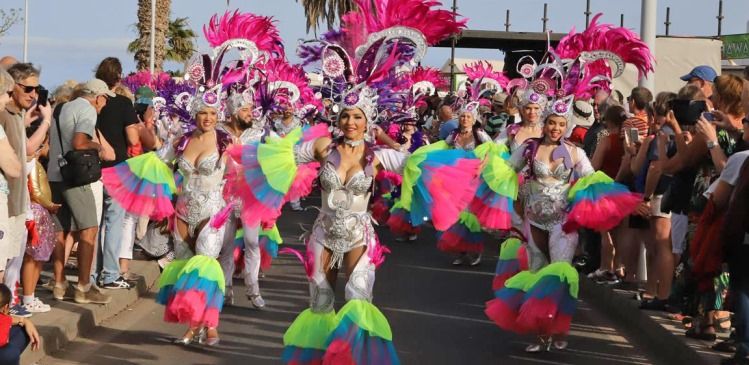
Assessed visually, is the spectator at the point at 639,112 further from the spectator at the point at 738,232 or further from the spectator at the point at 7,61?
the spectator at the point at 7,61

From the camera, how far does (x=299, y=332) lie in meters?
7.93

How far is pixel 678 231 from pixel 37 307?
562 centimetres

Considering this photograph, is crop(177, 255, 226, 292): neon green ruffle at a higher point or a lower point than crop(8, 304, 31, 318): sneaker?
higher

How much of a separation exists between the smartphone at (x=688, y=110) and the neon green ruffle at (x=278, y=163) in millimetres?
3408

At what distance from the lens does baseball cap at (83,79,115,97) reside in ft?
35.4

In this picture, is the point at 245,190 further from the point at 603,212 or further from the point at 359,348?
the point at 603,212

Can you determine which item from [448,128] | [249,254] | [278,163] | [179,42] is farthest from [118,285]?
[179,42]

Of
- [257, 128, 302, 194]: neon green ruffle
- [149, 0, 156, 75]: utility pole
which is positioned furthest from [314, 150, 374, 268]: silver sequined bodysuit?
[149, 0, 156, 75]: utility pole

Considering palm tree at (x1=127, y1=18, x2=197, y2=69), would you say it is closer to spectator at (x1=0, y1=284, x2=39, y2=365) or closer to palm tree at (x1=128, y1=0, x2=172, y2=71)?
palm tree at (x1=128, y1=0, x2=172, y2=71)

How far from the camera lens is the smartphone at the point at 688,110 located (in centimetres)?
959

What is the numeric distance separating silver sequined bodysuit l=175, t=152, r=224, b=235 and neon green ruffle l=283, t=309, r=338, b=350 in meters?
2.31

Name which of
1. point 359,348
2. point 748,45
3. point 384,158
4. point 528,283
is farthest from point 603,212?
point 748,45

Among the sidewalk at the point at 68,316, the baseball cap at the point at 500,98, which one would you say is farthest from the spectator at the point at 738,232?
the baseball cap at the point at 500,98

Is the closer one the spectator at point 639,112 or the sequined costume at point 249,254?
the sequined costume at point 249,254
